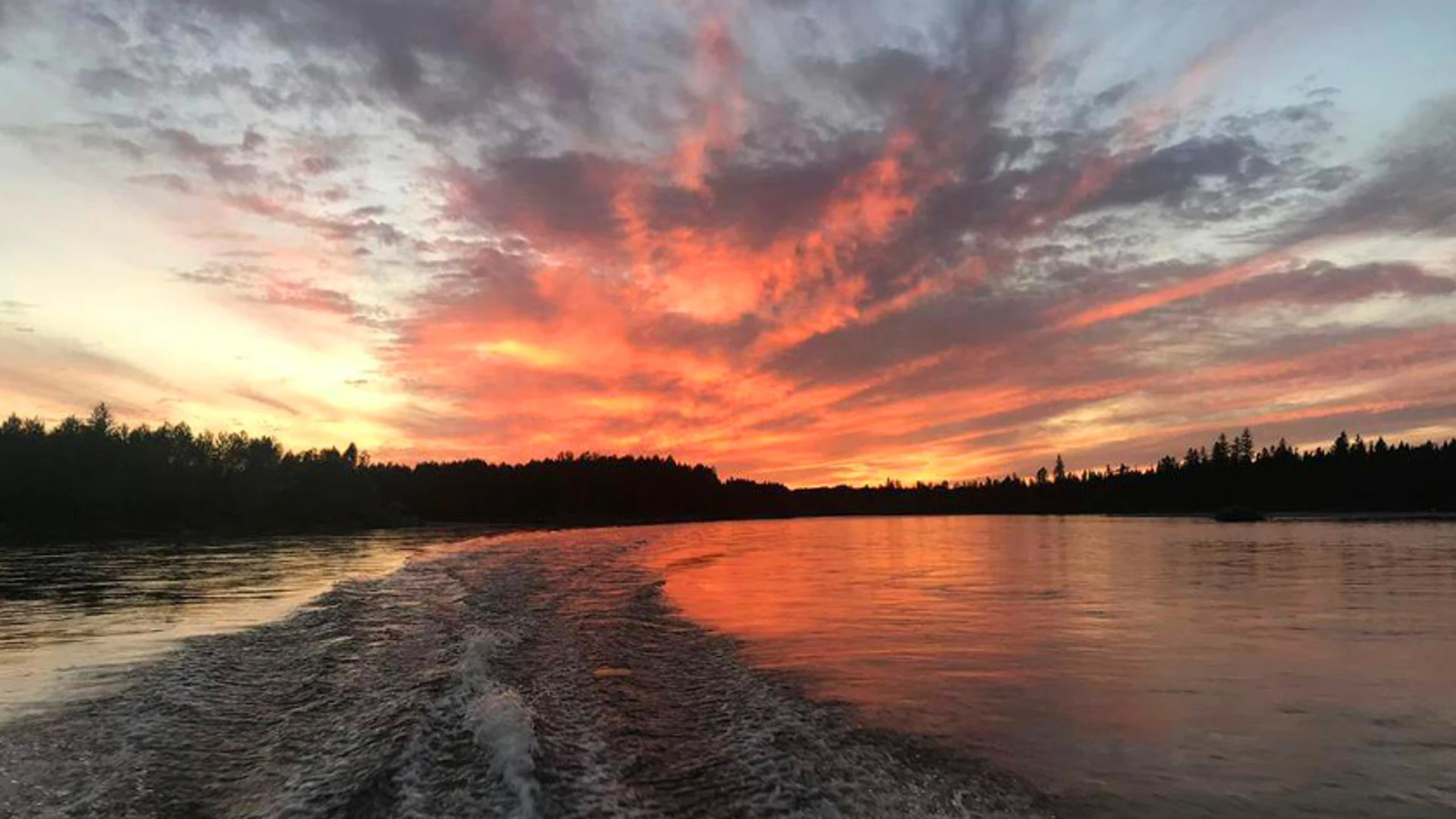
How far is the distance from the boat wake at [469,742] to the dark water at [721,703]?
0.06 meters

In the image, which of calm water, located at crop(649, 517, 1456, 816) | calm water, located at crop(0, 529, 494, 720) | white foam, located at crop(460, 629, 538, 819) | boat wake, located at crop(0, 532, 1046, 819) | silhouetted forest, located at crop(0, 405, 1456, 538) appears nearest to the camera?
boat wake, located at crop(0, 532, 1046, 819)

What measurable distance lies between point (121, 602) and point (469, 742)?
2496 centimetres

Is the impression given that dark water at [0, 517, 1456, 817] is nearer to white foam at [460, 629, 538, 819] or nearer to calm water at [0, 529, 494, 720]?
white foam at [460, 629, 538, 819]

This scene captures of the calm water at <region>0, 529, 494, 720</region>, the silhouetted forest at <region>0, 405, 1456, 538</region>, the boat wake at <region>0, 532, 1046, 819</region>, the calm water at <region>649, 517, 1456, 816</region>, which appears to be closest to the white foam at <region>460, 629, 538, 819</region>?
the boat wake at <region>0, 532, 1046, 819</region>

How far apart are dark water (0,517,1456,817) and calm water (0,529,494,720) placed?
0.66 feet

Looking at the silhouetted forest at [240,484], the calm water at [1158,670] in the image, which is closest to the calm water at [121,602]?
the calm water at [1158,670]

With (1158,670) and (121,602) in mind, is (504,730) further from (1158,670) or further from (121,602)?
(121,602)

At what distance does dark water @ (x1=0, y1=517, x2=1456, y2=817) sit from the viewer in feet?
28.8

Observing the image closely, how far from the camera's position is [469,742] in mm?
10398

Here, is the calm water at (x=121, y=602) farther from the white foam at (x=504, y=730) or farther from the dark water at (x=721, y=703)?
the white foam at (x=504, y=730)

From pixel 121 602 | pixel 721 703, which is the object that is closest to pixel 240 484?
pixel 121 602

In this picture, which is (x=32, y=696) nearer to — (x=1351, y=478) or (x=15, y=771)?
Answer: (x=15, y=771)

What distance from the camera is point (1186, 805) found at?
27.7ft

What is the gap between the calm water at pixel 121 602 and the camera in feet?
50.7
